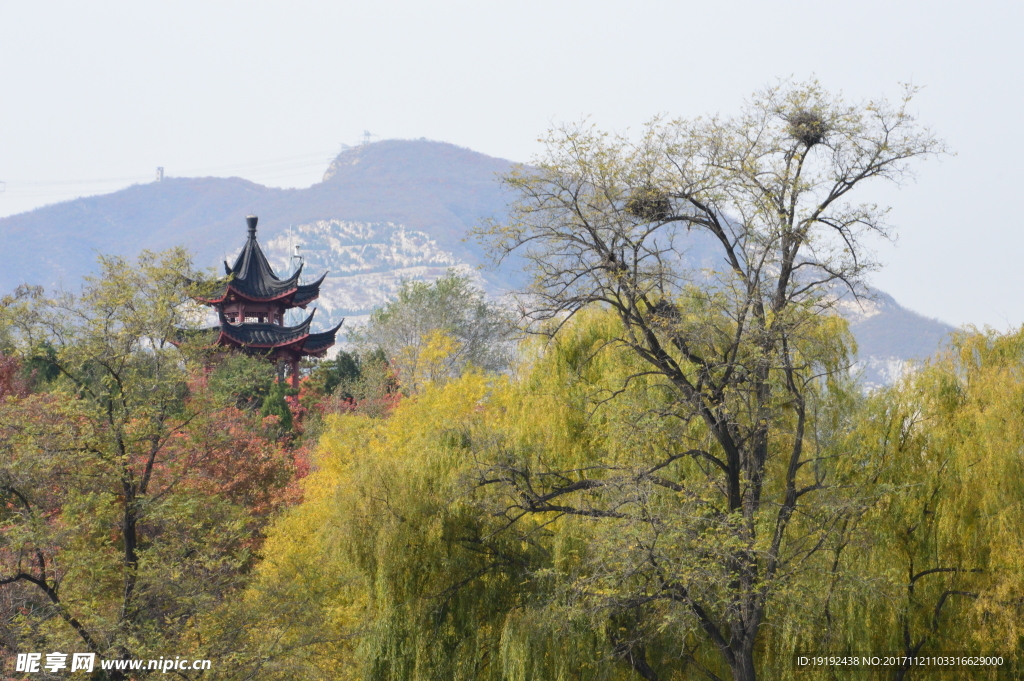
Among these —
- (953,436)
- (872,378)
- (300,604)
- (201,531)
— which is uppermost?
(872,378)

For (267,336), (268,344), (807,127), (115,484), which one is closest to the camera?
(807,127)

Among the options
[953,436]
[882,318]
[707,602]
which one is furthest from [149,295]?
[882,318]

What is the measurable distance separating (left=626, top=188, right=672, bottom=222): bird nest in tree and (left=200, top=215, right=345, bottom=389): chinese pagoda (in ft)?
84.4

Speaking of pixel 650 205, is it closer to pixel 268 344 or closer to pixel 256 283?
pixel 268 344

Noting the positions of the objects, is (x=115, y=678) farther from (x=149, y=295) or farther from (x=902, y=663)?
(x=902, y=663)

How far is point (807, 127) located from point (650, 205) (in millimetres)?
1807

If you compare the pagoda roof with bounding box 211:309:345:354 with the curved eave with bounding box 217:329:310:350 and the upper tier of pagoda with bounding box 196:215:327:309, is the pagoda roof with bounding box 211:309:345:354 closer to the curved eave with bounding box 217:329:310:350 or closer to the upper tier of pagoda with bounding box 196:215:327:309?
the curved eave with bounding box 217:329:310:350

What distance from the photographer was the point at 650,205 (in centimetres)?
1065

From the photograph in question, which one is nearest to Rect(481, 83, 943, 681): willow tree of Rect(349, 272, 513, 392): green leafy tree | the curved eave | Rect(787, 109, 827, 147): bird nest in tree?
Rect(787, 109, 827, 147): bird nest in tree

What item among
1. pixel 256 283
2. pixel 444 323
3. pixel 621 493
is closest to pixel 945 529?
pixel 621 493

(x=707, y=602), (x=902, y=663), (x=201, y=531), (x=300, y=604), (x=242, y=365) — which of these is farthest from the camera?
(x=242, y=365)

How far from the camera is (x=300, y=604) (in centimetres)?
1159

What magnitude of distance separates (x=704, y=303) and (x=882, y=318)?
16705 centimetres

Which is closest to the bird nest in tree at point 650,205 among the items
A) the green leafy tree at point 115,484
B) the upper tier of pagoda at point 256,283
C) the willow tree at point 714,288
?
the willow tree at point 714,288
